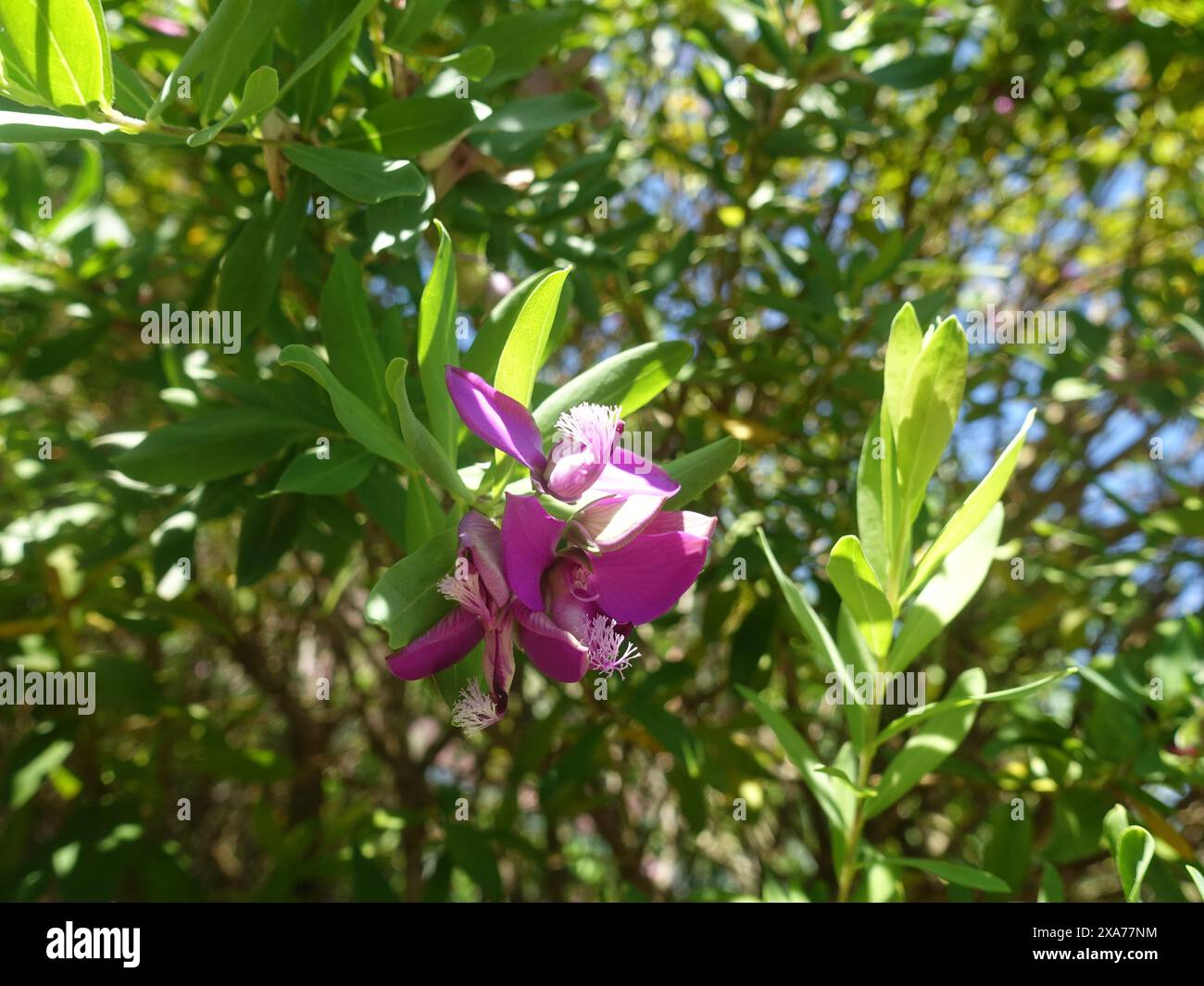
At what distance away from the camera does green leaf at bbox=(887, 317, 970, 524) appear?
105 centimetres

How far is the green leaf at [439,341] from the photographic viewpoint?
1013 mm

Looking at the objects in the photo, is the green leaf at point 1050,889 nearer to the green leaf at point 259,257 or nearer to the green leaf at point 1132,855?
the green leaf at point 1132,855

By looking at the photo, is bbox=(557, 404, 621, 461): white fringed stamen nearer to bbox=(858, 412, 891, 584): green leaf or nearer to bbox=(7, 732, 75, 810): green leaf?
bbox=(858, 412, 891, 584): green leaf

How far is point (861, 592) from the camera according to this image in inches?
45.3

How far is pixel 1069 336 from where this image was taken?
238 cm

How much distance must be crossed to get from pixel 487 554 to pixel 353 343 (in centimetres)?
38

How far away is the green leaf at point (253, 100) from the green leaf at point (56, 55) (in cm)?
11

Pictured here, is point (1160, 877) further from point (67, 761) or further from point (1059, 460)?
point (67, 761)

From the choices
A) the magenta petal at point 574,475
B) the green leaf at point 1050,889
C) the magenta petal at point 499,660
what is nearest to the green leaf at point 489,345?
the magenta petal at point 574,475

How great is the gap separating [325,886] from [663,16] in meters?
2.73

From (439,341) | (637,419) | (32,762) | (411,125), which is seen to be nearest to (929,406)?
(439,341)

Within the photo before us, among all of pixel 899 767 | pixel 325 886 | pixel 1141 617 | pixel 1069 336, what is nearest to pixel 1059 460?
pixel 1141 617

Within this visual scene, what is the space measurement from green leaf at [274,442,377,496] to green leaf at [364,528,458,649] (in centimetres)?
25

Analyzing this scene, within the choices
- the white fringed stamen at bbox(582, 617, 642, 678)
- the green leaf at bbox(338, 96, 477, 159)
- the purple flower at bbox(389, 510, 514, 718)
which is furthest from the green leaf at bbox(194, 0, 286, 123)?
the white fringed stamen at bbox(582, 617, 642, 678)
